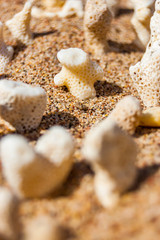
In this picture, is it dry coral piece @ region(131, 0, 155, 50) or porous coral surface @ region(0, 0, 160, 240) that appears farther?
dry coral piece @ region(131, 0, 155, 50)

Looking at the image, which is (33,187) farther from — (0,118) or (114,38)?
(114,38)

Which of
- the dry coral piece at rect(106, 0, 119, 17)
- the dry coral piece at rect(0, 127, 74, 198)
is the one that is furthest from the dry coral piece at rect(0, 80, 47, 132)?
the dry coral piece at rect(106, 0, 119, 17)

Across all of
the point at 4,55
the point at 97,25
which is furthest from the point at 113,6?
the point at 4,55

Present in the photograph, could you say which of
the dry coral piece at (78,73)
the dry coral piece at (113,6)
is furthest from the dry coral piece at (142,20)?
the dry coral piece at (78,73)

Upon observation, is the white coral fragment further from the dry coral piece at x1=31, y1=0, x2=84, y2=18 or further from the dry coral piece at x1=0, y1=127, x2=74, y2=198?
the dry coral piece at x1=0, y1=127, x2=74, y2=198

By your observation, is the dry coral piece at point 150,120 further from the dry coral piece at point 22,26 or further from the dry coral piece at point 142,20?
the dry coral piece at point 22,26
